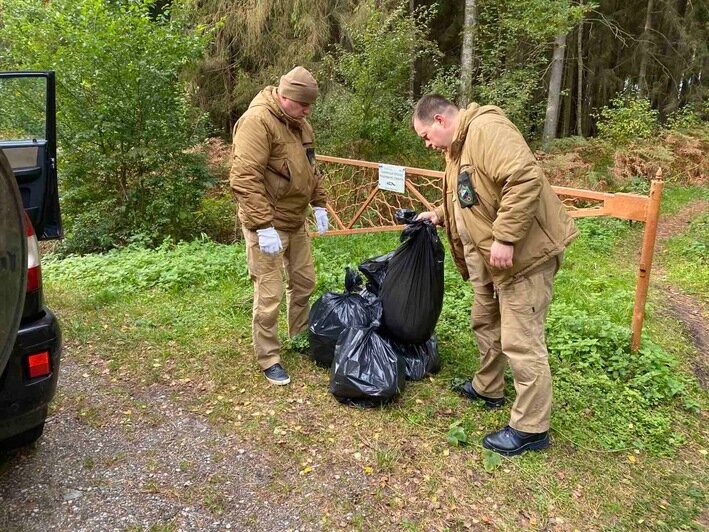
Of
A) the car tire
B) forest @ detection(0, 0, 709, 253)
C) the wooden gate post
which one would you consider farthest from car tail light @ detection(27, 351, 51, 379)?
forest @ detection(0, 0, 709, 253)

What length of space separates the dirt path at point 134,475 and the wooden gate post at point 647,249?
245 cm

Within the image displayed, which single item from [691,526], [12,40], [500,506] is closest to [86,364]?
[500,506]

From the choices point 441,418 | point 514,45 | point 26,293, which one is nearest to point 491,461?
point 441,418

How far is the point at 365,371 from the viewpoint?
118 inches

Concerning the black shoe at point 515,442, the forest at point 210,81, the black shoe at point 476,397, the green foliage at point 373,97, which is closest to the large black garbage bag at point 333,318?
the black shoe at point 476,397

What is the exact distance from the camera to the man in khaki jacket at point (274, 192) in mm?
2945

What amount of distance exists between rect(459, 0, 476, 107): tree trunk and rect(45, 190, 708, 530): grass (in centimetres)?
574

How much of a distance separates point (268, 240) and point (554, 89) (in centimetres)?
1123

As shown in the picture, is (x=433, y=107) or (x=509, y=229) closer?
(x=509, y=229)

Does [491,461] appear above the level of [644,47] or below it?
below

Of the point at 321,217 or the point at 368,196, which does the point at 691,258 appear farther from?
the point at 321,217

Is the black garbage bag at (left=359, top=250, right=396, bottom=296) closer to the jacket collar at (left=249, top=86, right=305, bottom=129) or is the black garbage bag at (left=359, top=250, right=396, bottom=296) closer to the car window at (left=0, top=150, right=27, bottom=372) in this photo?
the jacket collar at (left=249, top=86, right=305, bottom=129)

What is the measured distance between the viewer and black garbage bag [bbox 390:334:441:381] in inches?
130

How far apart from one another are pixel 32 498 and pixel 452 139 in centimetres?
246
